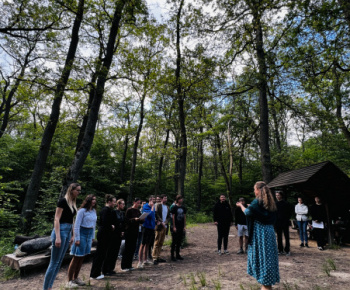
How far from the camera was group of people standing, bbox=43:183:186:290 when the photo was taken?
3.87 m

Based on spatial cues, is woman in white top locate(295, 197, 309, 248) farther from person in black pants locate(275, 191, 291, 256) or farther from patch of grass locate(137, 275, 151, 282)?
patch of grass locate(137, 275, 151, 282)

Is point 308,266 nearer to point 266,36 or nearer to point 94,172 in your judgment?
point 266,36

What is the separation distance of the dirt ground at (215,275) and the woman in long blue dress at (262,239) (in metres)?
0.58

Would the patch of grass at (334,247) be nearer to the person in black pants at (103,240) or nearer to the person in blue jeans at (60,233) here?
the person in black pants at (103,240)

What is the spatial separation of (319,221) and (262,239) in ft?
19.8

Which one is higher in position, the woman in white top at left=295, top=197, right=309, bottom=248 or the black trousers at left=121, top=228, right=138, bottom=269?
the woman in white top at left=295, top=197, right=309, bottom=248

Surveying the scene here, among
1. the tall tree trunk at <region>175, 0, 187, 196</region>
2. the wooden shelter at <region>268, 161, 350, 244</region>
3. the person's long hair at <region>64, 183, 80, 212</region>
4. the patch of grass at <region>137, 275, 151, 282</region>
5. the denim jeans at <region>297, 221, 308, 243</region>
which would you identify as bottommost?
the patch of grass at <region>137, 275, 151, 282</region>

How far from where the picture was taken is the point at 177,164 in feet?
80.3

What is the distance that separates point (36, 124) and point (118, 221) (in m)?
19.4

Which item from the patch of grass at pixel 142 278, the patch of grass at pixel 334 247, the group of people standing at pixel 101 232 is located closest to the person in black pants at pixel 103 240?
the group of people standing at pixel 101 232

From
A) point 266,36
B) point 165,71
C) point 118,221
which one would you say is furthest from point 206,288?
point 266,36

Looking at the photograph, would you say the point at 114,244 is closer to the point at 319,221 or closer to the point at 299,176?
the point at 319,221

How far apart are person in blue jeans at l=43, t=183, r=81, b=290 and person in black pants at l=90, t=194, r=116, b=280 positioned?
1.05m

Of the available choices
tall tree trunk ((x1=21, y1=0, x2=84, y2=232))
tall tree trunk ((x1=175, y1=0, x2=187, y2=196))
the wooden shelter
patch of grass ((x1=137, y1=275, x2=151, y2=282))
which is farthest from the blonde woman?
the wooden shelter
